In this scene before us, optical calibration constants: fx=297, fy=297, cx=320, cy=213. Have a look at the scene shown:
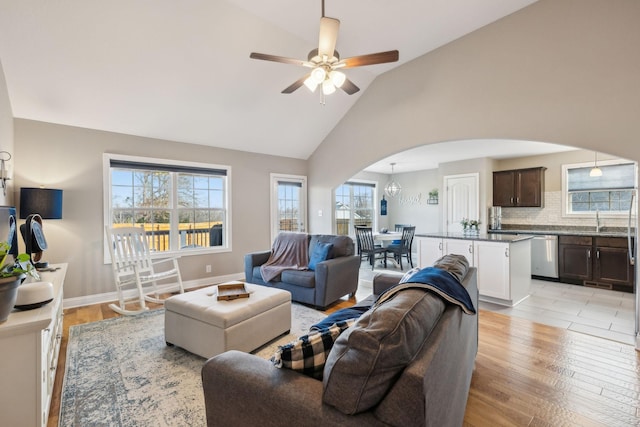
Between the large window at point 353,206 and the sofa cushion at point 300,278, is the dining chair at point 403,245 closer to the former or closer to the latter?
the large window at point 353,206

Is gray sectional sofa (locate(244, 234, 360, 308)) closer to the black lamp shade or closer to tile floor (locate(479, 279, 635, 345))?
tile floor (locate(479, 279, 635, 345))

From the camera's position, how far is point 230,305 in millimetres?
2529

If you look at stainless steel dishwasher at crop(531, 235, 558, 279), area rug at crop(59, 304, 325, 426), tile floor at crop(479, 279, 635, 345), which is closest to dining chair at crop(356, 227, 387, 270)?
tile floor at crop(479, 279, 635, 345)

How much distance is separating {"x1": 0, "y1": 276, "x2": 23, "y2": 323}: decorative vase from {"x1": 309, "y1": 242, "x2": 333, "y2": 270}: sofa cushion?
2.88 metres

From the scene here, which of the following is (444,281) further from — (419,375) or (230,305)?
(230,305)

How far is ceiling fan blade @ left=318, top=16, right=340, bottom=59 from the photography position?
2.33 metres

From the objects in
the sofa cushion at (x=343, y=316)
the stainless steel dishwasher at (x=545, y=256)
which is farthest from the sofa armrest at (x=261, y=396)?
the stainless steel dishwasher at (x=545, y=256)

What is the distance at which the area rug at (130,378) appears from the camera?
1837mm

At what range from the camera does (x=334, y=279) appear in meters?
3.71

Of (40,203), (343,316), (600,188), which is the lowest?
(343,316)

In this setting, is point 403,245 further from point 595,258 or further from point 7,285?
point 7,285

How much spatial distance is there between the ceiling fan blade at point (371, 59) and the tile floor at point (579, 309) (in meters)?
3.01

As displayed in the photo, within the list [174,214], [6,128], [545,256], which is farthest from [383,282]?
[545,256]

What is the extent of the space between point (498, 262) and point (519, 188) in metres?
3.05
